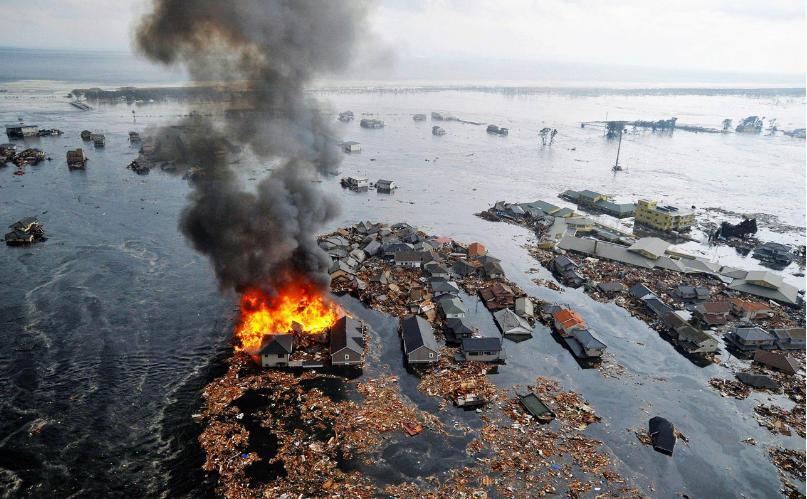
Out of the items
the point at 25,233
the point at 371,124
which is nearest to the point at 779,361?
the point at 25,233

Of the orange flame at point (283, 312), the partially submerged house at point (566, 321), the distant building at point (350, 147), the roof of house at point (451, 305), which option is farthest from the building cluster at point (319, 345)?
the distant building at point (350, 147)

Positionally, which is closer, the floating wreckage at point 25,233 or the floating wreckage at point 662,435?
the floating wreckage at point 662,435

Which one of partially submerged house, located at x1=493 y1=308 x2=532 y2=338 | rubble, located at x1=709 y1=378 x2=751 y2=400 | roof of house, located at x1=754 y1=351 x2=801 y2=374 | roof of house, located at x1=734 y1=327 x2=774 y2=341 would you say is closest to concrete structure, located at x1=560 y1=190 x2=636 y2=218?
roof of house, located at x1=734 y1=327 x2=774 y2=341

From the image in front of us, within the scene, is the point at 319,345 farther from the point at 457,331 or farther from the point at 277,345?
the point at 457,331

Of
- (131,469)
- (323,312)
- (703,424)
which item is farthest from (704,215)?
(131,469)

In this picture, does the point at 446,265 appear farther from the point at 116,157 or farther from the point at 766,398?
the point at 116,157

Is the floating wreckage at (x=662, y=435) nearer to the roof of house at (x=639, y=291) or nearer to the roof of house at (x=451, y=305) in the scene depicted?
the roof of house at (x=451, y=305)

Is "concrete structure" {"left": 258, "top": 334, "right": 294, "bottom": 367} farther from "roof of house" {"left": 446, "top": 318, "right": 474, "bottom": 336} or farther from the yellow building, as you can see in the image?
the yellow building
